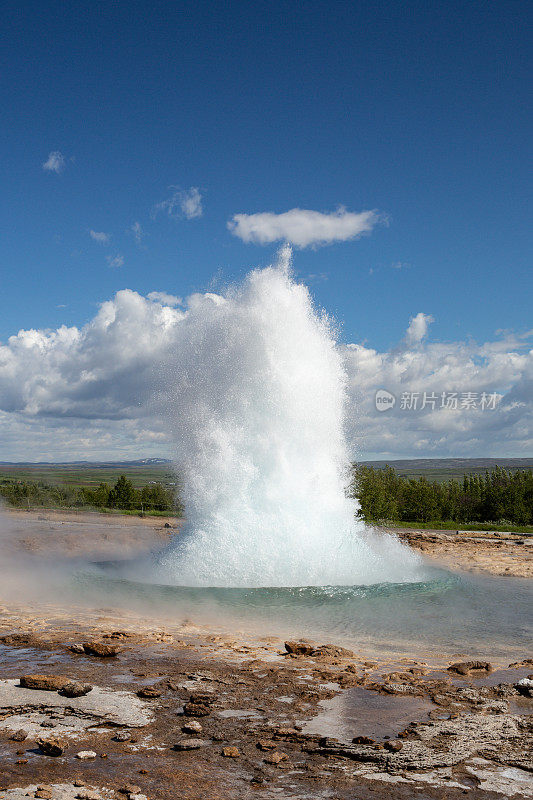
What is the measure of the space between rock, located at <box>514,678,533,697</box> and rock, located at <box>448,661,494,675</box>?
3.24 ft

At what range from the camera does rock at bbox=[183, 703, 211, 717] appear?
21.2 feet

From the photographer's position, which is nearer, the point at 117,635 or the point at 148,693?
the point at 148,693

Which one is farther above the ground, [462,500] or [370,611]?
[370,611]

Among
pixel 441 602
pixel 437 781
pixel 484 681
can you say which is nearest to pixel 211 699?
pixel 437 781

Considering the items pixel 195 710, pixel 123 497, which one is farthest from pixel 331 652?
pixel 123 497

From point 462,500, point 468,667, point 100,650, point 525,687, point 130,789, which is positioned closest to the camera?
point 130,789

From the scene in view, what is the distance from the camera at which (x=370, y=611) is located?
13.0 m

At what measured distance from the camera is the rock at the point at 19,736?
561 centimetres

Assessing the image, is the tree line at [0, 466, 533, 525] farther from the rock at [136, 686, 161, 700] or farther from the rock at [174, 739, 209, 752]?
the rock at [174, 739, 209, 752]

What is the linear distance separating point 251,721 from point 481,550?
868 inches

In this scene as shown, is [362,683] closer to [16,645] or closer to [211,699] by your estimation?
[211,699]

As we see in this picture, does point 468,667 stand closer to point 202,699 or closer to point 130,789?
point 202,699

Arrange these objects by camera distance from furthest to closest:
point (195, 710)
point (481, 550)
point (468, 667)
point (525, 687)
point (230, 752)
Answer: point (481, 550), point (468, 667), point (525, 687), point (195, 710), point (230, 752)

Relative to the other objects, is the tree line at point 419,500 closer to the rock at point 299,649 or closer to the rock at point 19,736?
the rock at point 299,649
